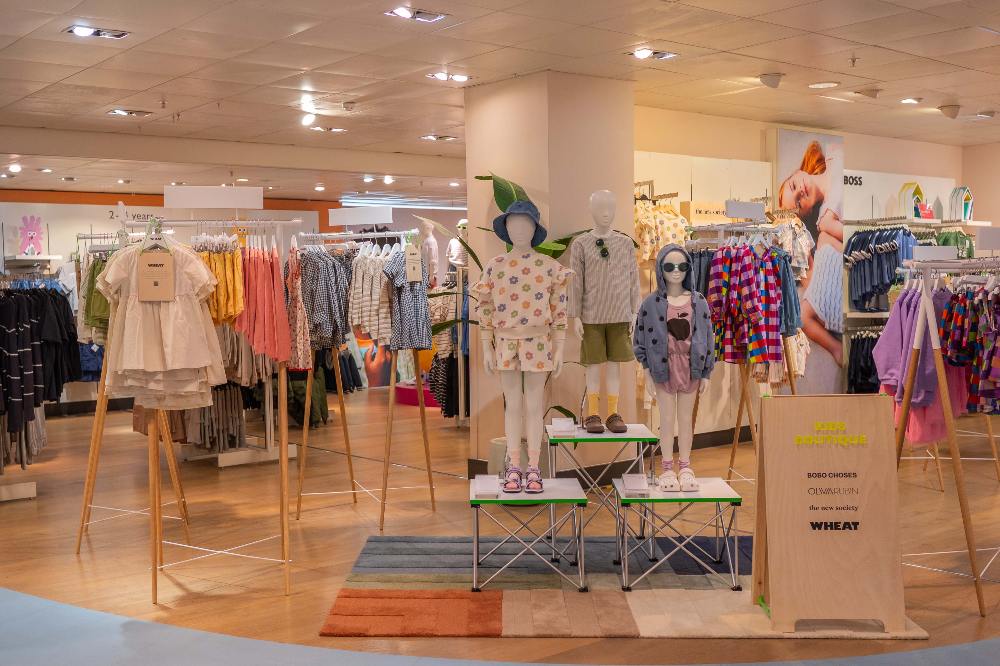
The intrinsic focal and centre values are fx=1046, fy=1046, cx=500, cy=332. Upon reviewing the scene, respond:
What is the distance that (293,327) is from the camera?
600 cm

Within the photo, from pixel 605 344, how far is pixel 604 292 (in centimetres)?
33

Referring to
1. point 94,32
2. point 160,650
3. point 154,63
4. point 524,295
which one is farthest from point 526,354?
point 154,63

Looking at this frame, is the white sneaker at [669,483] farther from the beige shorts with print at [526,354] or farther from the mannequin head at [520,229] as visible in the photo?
the mannequin head at [520,229]

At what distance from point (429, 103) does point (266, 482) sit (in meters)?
3.23

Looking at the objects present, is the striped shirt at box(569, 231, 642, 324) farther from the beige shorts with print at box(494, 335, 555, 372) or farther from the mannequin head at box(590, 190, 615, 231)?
the beige shorts with print at box(494, 335, 555, 372)

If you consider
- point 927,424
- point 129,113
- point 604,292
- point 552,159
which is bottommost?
point 927,424

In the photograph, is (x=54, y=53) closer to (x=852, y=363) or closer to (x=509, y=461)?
(x=509, y=461)

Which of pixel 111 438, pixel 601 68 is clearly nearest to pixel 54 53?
pixel 601 68

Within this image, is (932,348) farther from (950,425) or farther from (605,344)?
(605,344)

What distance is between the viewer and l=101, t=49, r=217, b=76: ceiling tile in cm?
643

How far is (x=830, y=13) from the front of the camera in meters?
5.88

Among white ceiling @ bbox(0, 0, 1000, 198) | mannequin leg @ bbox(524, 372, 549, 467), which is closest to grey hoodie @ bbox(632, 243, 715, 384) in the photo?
mannequin leg @ bbox(524, 372, 549, 467)

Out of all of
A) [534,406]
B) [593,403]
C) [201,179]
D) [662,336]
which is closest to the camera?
[662,336]

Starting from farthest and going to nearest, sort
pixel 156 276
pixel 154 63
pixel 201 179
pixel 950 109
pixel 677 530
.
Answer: pixel 201 179, pixel 950 109, pixel 154 63, pixel 677 530, pixel 156 276
